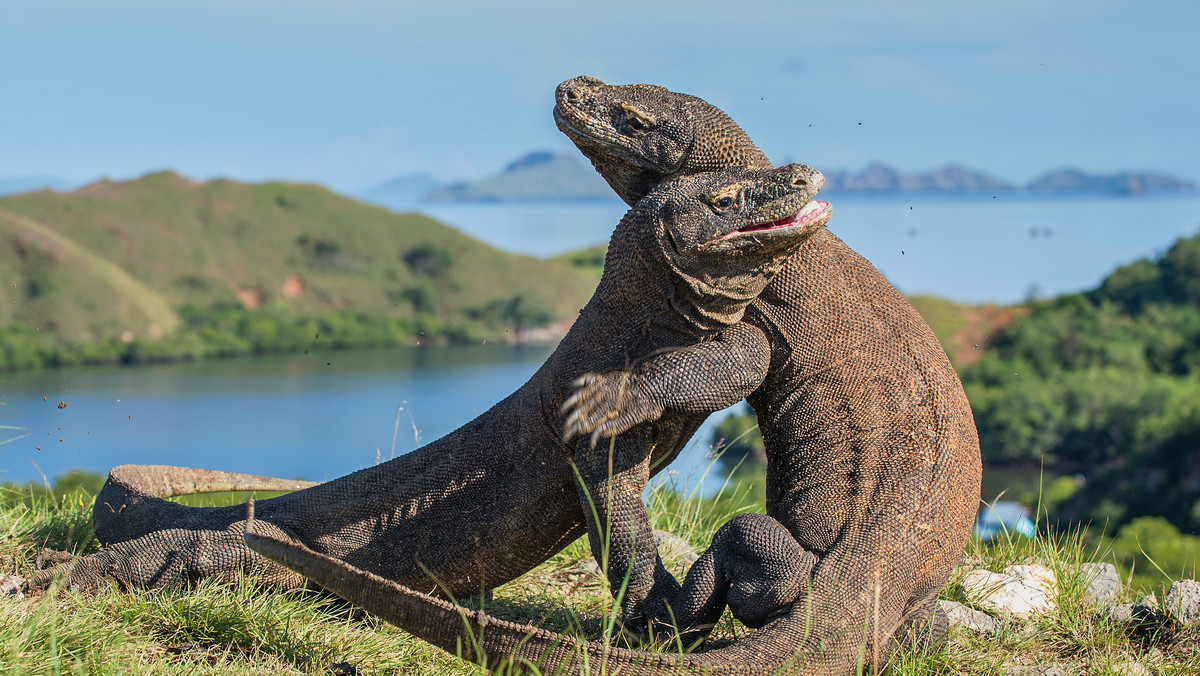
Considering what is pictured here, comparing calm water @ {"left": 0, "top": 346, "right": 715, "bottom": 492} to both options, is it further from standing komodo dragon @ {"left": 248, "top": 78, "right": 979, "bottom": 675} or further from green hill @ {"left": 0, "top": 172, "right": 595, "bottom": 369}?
standing komodo dragon @ {"left": 248, "top": 78, "right": 979, "bottom": 675}

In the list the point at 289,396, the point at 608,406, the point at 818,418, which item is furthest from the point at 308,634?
the point at 289,396

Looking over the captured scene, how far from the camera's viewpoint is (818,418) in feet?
17.1

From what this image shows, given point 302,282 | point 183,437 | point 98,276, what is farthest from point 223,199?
point 183,437

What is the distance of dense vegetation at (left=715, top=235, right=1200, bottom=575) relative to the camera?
215 feet

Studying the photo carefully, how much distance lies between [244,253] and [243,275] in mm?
5607

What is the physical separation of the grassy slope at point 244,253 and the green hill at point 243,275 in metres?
0.21

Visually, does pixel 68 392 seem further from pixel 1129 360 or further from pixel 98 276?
pixel 1129 360

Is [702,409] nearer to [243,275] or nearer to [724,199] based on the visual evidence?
[724,199]

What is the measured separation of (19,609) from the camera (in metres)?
5.00

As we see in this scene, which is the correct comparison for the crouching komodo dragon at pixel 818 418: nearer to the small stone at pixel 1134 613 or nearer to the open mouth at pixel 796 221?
the open mouth at pixel 796 221

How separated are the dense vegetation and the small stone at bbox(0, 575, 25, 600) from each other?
41.6 metres

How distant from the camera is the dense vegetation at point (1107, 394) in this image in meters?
65.4

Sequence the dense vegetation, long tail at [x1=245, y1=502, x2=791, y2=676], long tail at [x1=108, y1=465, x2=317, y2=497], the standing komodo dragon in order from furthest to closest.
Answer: the dense vegetation, long tail at [x1=108, y1=465, x2=317, y2=497], the standing komodo dragon, long tail at [x1=245, y1=502, x2=791, y2=676]

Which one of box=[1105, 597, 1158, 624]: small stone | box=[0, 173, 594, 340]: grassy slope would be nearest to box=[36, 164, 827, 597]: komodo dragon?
box=[1105, 597, 1158, 624]: small stone
